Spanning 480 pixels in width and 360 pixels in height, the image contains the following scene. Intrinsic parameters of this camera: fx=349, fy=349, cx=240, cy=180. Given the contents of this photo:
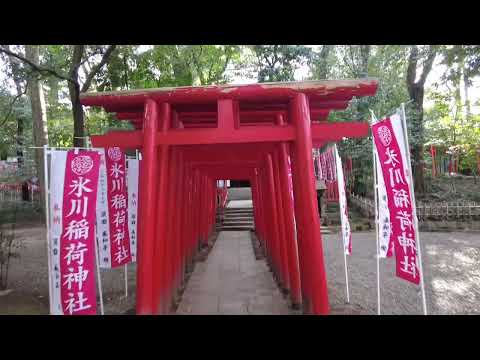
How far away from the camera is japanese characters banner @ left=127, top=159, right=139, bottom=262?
242 inches

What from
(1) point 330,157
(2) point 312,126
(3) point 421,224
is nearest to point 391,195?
(2) point 312,126

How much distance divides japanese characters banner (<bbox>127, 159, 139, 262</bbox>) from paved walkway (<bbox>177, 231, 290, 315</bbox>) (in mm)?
1392

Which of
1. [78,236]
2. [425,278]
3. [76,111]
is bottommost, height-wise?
[425,278]

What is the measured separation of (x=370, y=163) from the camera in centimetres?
1686

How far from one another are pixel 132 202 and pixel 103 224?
723mm

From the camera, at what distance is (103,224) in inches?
221

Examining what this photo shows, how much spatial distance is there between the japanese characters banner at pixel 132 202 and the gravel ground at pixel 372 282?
1.06 meters

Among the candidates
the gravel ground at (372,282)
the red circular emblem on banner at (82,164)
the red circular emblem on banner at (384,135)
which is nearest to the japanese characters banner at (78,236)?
the red circular emblem on banner at (82,164)

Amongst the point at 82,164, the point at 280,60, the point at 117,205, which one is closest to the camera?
the point at 82,164

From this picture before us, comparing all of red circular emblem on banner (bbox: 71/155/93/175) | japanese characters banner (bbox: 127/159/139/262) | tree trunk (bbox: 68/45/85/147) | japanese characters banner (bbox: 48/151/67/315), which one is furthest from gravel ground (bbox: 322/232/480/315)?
tree trunk (bbox: 68/45/85/147)

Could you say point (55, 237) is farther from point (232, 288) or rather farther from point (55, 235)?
point (232, 288)

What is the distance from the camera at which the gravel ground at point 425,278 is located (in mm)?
5741

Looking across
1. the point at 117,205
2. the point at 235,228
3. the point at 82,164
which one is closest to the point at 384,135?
the point at 82,164

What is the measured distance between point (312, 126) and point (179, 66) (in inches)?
512
